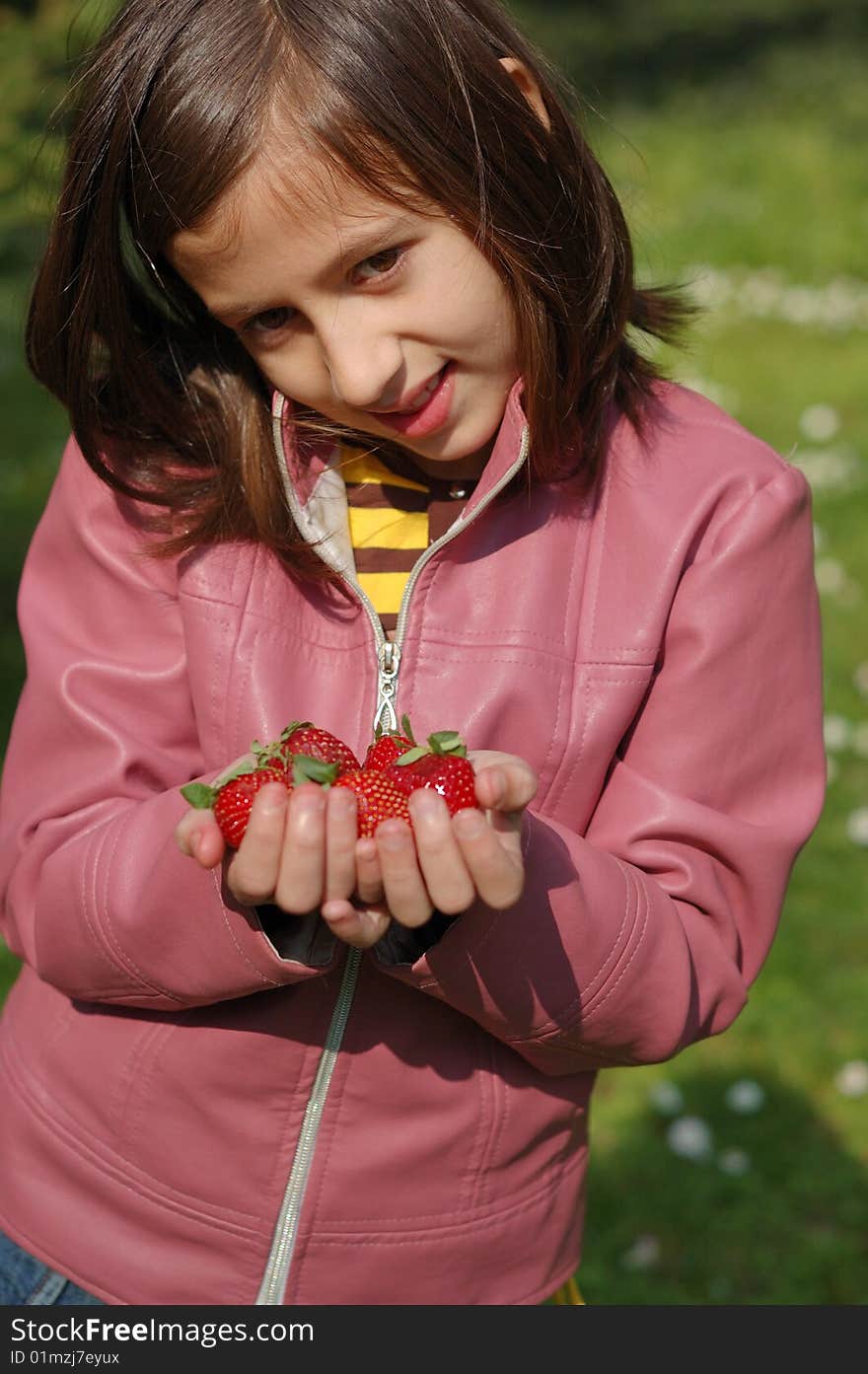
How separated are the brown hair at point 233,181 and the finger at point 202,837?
1.42ft

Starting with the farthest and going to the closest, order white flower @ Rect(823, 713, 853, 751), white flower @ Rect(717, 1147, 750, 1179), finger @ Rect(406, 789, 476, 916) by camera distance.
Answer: white flower @ Rect(823, 713, 853, 751), white flower @ Rect(717, 1147, 750, 1179), finger @ Rect(406, 789, 476, 916)

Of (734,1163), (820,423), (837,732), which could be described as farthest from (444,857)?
(820,423)

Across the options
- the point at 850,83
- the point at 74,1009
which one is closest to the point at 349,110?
the point at 74,1009

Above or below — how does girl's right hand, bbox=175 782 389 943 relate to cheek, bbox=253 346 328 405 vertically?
below

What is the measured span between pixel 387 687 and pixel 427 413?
0.96 feet

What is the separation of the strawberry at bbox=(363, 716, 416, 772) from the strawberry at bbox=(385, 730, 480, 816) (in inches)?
2.4

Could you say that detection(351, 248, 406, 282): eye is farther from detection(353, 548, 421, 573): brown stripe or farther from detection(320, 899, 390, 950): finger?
detection(320, 899, 390, 950): finger

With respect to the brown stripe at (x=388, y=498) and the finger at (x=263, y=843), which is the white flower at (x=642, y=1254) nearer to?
the brown stripe at (x=388, y=498)

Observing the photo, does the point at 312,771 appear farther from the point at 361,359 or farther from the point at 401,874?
the point at 361,359

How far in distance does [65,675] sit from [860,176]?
7.61m

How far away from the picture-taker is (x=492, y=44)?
5.69 feet

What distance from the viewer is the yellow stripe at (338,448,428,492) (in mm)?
1921

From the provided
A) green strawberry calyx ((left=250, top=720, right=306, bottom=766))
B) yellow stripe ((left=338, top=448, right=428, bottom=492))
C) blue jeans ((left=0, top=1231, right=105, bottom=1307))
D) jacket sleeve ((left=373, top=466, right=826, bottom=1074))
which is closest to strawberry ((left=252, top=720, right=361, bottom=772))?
green strawberry calyx ((left=250, top=720, right=306, bottom=766))

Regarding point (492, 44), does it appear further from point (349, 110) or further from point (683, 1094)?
point (683, 1094)
